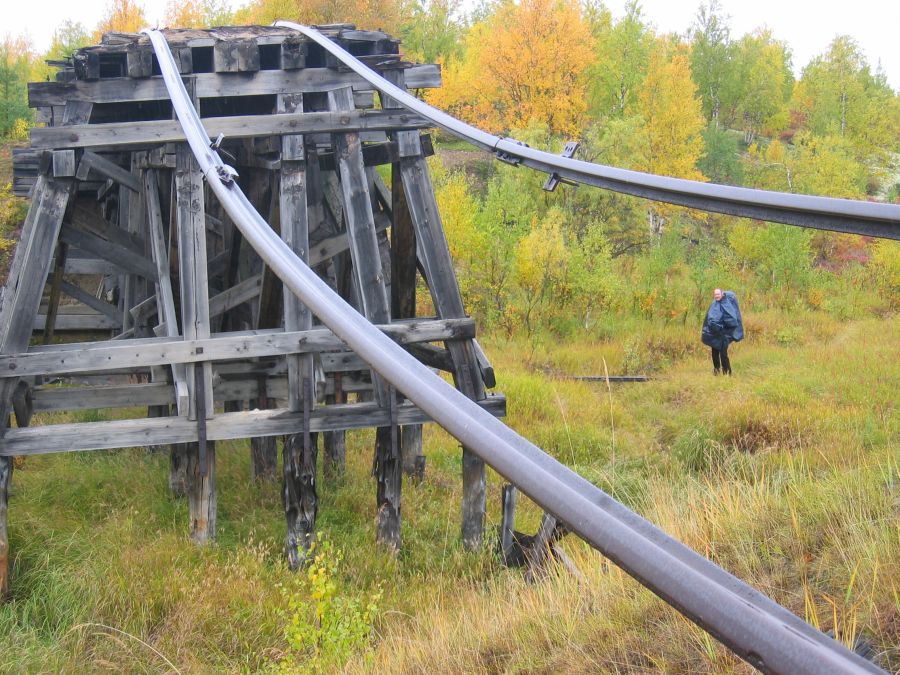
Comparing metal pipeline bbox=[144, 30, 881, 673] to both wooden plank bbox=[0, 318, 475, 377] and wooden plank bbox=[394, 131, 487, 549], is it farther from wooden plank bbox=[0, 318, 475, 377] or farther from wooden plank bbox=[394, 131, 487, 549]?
wooden plank bbox=[394, 131, 487, 549]

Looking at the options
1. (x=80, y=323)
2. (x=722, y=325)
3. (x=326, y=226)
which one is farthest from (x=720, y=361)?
(x=80, y=323)

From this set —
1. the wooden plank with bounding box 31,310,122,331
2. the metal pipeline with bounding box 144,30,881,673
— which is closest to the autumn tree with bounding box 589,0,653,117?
the wooden plank with bounding box 31,310,122,331

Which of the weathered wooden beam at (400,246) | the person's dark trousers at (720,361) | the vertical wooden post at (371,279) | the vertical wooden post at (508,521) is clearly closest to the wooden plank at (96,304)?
the weathered wooden beam at (400,246)

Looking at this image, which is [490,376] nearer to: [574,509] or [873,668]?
[574,509]

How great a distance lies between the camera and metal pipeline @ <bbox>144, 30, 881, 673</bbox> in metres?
1.11

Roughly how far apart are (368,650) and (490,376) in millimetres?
2493

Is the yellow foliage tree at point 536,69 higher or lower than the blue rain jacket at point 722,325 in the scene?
higher

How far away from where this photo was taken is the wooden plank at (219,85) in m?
5.34

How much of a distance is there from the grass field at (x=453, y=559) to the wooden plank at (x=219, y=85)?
270 centimetres

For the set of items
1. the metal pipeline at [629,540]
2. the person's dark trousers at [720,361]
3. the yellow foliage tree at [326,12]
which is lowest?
the person's dark trousers at [720,361]

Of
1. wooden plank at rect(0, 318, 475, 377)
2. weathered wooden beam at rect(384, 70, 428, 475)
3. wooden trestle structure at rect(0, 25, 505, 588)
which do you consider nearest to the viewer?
wooden plank at rect(0, 318, 475, 377)

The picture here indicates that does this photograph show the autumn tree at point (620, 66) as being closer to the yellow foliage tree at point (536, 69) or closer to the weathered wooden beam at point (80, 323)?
the yellow foliage tree at point (536, 69)

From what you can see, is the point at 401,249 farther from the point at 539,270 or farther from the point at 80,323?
the point at 539,270

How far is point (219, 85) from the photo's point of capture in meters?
5.51
